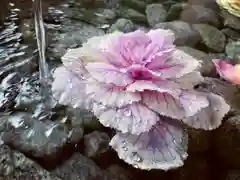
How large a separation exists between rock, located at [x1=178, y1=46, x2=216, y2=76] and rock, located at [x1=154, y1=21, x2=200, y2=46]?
0.03 meters

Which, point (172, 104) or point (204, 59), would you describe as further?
point (204, 59)

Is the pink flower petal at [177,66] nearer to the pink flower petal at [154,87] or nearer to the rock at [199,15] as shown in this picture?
the pink flower petal at [154,87]

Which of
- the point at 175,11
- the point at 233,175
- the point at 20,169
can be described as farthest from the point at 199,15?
the point at 20,169

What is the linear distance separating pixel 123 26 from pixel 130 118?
0.27 meters

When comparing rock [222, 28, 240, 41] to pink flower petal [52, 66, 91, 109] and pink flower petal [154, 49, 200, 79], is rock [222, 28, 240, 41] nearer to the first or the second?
pink flower petal [154, 49, 200, 79]

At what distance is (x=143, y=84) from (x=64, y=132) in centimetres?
12

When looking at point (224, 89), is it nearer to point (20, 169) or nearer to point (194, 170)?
point (194, 170)

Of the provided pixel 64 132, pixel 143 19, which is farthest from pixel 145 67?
pixel 143 19

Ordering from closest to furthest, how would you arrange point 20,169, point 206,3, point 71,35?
point 20,169 < point 71,35 < point 206,3

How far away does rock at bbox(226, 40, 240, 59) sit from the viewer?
77 centimetres

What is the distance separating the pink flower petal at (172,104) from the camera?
60cm

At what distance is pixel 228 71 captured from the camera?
0.71 metres

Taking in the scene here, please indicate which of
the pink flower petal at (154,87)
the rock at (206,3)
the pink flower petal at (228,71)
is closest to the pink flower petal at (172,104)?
the pink flower petal at (154,87)

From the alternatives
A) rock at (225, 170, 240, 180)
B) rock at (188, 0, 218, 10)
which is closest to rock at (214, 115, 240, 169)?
rock at (225, 170, 240, 180)
